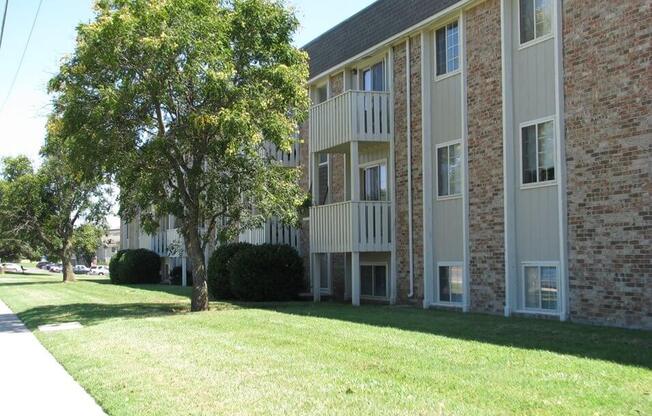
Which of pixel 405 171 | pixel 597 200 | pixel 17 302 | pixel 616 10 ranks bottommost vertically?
pixel 17 302

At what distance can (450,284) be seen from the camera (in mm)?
17125

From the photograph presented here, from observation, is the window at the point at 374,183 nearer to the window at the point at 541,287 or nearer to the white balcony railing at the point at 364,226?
the white balcony railing at the point at 364,226

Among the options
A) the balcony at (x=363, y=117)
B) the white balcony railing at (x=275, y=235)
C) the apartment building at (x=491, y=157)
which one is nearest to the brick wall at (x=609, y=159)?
the apartment building at (x=491, y=157)

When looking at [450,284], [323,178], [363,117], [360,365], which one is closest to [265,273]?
[323,178]

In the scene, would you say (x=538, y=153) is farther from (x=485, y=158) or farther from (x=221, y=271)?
(x=221, y=271)

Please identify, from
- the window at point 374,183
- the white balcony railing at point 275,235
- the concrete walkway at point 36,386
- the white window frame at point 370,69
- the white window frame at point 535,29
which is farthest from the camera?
the white balcony railing at point 275,235

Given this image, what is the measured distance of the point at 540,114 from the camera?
14.2 metres

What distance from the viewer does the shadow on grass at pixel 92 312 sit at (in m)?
16.7

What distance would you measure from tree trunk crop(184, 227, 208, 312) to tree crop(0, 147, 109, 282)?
21.3m

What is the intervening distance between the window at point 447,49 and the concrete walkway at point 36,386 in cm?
1075

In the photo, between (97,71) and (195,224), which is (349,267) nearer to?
(195,224)

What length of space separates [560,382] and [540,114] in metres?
7.95

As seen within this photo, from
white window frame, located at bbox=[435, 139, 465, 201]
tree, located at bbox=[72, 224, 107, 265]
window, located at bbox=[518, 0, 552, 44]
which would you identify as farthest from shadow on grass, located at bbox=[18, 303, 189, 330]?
tree, located at bbox=[72, 224, 107, 265]

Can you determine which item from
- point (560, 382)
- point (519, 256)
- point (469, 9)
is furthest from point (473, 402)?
point (469, 9)
